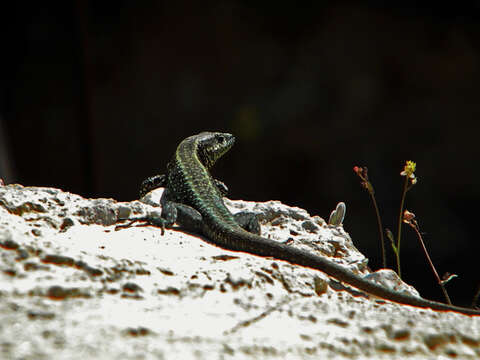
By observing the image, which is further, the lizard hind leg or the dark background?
the dark background

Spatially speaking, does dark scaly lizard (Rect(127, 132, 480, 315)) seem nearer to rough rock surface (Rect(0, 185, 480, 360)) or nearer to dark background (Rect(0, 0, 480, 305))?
rough rock surface (Rect(0, 185, 480, 360))

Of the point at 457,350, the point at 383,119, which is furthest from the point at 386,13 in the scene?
the point at 457,350

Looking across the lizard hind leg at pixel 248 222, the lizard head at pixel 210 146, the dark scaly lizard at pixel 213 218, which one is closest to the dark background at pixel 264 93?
the lizard head at pixel 210 146

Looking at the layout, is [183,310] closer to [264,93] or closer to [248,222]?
[248,222]

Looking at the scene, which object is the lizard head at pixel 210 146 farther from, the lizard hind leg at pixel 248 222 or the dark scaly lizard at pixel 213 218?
the lizard hind leg at pixel 248 222

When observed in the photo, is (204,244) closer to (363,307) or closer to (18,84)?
(363,307)

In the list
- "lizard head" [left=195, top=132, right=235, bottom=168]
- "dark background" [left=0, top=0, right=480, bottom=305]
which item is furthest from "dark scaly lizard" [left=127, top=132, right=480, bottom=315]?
"dark background" [left=0, top=0, right=480, bottom=305]
